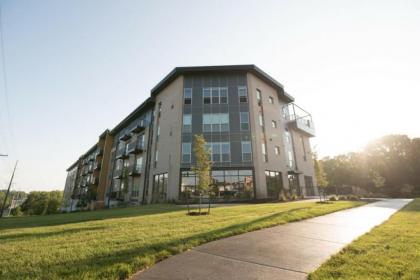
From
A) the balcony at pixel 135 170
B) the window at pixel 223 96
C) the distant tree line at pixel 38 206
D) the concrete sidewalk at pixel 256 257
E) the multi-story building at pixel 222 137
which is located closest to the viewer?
the concrete sidewalk at pixel 256 257

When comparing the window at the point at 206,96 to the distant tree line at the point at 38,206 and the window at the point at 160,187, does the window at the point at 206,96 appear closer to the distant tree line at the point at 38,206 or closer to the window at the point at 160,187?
the window at the point at 160,187

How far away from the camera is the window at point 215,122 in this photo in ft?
83.8

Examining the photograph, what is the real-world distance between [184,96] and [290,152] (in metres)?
17.7

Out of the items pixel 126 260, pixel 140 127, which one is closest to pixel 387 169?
pixel 140 127

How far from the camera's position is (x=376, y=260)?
13.1ft

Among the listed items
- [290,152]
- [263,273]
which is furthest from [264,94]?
[263,273]

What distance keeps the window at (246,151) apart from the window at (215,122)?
9.06ft

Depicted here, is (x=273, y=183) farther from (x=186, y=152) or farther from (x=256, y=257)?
(x=256, y=257)

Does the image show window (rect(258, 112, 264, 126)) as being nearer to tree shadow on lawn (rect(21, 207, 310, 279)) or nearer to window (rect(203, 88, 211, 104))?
window (rect(203, 88, 211, 104))

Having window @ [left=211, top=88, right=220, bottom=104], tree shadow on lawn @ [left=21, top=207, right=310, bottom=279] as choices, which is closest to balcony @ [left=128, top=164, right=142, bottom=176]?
window @ [left=211, top=88, right=220, bottom=104]

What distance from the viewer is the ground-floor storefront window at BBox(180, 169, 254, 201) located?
23.1 metres

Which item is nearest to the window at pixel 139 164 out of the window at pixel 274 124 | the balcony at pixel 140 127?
the balcony at pixel 140 127

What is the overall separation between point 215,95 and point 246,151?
8.01 m

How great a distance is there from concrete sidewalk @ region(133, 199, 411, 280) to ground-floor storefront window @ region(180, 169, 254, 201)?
665 inches
